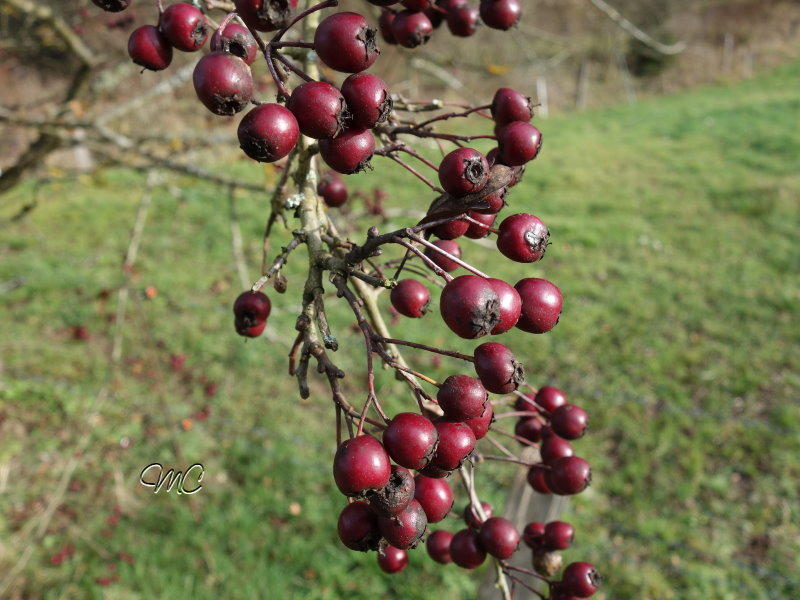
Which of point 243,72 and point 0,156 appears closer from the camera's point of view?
point 243,72

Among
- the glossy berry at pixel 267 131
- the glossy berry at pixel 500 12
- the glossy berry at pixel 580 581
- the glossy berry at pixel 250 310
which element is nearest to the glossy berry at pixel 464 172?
the glossy berry at pixel 267 131

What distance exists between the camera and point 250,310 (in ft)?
4.00

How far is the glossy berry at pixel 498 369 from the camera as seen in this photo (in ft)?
2.79

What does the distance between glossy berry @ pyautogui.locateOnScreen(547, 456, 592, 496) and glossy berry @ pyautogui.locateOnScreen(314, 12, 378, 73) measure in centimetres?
91

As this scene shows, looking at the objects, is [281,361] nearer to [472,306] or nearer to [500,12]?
[500,12]

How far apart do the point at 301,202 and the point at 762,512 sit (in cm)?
396

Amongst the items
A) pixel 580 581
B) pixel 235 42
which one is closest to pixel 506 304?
pixel 235 42

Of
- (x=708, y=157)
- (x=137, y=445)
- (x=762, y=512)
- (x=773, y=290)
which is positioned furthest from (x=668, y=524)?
(x=708, y=157)

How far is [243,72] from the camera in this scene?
0.78 m

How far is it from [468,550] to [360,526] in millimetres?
384

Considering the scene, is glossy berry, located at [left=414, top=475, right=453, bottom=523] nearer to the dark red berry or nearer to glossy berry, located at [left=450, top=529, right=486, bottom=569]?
glossy berry, located at [left=450, top=529, right=486, bottom=569]

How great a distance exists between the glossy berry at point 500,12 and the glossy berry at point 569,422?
0.87 m

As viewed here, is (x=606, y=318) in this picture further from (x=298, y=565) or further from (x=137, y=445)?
(x=137, y=445)

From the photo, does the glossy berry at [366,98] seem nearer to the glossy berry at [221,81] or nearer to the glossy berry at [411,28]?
the glossy berry at [221,81]
